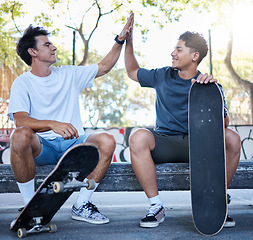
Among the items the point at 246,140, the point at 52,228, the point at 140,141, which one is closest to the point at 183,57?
the point at 140,141

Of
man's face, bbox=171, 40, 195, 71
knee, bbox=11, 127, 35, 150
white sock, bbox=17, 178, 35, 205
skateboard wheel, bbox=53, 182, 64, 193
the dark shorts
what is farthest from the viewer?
man's face, bbox=171, 40, 195, 71

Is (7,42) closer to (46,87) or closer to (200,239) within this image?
(46,87)

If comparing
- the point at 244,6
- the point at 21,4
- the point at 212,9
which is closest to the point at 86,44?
the point at 21,4

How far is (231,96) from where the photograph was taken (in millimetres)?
10367

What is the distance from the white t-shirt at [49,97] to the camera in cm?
272

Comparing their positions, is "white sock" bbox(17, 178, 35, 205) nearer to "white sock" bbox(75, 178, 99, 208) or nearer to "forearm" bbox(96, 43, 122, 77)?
"white sock" bbox(75, 178, 99, 208)

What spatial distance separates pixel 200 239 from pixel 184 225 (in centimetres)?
43

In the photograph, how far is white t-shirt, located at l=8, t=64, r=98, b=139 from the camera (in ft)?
8.93

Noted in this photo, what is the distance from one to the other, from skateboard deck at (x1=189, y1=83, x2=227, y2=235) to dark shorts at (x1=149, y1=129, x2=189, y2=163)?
44 centimetres

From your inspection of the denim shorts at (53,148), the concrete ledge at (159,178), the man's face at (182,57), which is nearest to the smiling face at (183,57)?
the man's face at (182,57)

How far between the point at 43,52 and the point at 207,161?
5.48 ft

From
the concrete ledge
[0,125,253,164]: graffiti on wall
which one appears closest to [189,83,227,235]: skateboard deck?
the concrete ledge

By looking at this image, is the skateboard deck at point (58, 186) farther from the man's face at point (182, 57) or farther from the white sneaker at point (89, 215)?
the man's face at point (182, 57)

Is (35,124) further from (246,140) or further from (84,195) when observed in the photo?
(246,140)
